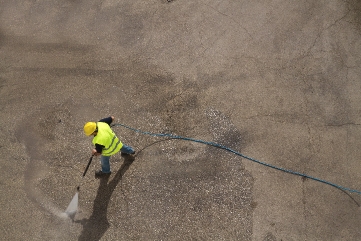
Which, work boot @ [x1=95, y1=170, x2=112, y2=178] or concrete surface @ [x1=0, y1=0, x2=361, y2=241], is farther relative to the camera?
work boot @ [x1=95, y1=170, x2=112, y2=178]

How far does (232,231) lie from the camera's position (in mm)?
6547

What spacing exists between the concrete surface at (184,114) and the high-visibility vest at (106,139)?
39.7 inches

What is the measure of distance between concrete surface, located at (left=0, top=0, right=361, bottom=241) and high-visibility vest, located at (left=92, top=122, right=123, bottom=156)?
1.01 m

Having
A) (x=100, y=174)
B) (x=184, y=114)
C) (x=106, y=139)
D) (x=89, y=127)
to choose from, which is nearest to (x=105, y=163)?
(x=100, y=174)

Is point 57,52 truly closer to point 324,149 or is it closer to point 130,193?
point 130,193

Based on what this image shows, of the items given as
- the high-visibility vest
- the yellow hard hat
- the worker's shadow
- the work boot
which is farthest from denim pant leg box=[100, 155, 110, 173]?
the yellow hard hat

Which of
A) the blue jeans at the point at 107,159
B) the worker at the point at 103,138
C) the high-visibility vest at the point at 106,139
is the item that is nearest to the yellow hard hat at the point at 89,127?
the worker at the point at 103,138

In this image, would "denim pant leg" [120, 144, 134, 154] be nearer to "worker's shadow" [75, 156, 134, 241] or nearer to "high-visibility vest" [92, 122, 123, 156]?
"worker's shadow" [75, 156, 134, 241]

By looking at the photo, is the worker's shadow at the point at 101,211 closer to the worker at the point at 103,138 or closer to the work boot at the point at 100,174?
the work boot at the point at 100,174

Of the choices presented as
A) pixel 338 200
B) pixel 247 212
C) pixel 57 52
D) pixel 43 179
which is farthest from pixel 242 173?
pixel 57 52

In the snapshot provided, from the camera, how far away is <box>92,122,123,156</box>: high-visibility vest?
5.96 metres

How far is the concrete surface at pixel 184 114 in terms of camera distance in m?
6.68

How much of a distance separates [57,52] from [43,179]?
333 centimetres

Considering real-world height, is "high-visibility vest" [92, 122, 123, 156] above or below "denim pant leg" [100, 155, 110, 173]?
above
